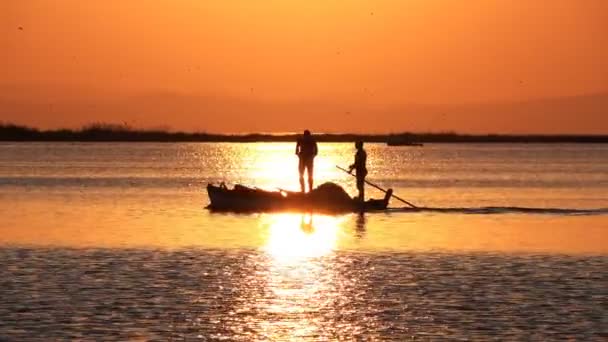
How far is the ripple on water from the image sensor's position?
21.6 metres

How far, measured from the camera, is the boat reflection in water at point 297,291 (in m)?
21.7

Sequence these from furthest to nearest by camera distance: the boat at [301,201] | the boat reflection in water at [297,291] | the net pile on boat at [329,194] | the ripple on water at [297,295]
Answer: the boat at [301,201] < the net pile on boat at [329,194] < the boat reflection in water at [297,291] < the ripple on water at [297,295]

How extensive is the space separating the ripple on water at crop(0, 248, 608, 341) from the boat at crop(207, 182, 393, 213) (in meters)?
14.3

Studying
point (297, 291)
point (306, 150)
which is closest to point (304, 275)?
point (297, 291)

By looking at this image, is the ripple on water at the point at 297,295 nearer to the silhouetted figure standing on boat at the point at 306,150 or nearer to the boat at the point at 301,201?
the silhouetted figure standing on boat at the point at 306,150

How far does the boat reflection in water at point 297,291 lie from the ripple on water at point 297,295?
0.03 metres

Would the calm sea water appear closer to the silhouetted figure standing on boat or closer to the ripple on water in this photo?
the ripple on water

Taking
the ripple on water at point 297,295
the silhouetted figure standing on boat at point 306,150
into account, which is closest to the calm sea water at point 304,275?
the ripple on water at point 297,295

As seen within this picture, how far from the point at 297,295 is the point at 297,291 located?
0.61m

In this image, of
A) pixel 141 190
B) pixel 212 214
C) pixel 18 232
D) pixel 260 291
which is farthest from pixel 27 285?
pixel 141 190

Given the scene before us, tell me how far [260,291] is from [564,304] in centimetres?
560

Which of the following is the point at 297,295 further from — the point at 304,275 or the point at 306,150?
the point at 306,150

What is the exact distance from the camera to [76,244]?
35.3 m

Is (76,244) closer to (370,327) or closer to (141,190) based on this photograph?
(370,327)
